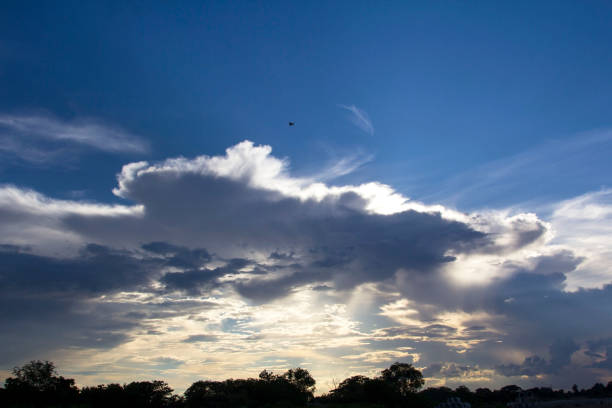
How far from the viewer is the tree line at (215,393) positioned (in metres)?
105

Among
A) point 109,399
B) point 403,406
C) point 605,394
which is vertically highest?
point 109,399

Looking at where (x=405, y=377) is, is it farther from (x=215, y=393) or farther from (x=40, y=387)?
(x=40, y=387)

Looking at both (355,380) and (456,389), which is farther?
(456,389)

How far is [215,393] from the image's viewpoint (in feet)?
421

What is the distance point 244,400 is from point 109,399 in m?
36.2

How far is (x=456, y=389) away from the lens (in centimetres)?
19250

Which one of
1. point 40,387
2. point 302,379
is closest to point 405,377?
point 302,379

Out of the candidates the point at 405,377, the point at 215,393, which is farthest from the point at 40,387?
the point at 405,377

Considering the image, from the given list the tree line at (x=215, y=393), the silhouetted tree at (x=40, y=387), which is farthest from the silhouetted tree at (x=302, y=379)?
the silhouetted tree at (x=40, y=387)

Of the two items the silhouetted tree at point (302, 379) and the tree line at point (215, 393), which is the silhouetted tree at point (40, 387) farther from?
the silhouetted tree at point (302, 379)

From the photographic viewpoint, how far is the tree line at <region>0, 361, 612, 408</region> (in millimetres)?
104750

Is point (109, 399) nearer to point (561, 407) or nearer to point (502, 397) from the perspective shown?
point (561, 407)

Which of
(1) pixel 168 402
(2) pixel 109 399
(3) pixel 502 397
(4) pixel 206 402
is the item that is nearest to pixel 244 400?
(4) pixel 206 402

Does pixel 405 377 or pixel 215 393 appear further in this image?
pixel 405 377
